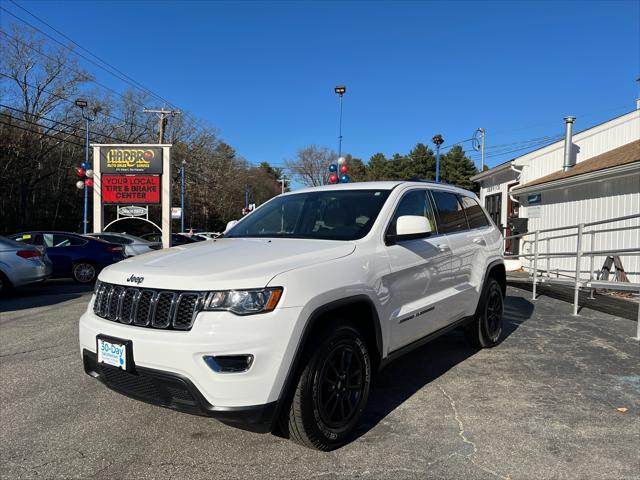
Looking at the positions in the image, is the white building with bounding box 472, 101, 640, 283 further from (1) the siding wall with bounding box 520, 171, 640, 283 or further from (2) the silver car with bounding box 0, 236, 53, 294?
(2) the silver car with bounding box 0, 236, 53, 294

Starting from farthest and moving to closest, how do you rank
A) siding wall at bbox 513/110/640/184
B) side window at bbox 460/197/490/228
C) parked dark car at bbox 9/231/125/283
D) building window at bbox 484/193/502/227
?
building window at bbox 484/193/502/227, siding wall at bbox 513/110/640/184, parked dark car at bbox 9/231/125/283, side window at bbox 460/197/490/228

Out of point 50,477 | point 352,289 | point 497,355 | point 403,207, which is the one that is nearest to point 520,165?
point 497,355

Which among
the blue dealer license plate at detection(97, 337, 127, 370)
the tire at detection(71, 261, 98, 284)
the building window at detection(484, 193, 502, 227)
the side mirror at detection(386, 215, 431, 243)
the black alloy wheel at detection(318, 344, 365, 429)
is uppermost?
the building window at detection(484, 193, 502, 227)

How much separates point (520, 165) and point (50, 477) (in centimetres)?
1723

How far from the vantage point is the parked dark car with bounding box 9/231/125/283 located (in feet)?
40.3

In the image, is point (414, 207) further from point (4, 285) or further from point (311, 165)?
point (311, 165)

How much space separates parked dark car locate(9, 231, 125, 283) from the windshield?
9.42 metres

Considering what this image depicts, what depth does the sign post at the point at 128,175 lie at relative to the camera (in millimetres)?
21047

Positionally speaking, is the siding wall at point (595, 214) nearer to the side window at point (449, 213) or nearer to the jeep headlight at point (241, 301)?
the side window at point (449, 213)

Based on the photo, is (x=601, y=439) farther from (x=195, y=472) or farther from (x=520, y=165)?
(x=520, y=165)

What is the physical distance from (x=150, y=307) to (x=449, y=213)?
3.17 m

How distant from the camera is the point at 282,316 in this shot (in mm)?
2627

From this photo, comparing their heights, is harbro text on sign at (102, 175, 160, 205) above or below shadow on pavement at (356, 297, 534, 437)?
above

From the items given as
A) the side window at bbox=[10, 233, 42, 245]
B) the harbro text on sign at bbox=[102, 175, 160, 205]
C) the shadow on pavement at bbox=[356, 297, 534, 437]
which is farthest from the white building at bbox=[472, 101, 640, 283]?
the harbro text on sign at bbox=[102, 175, 160, 205]
